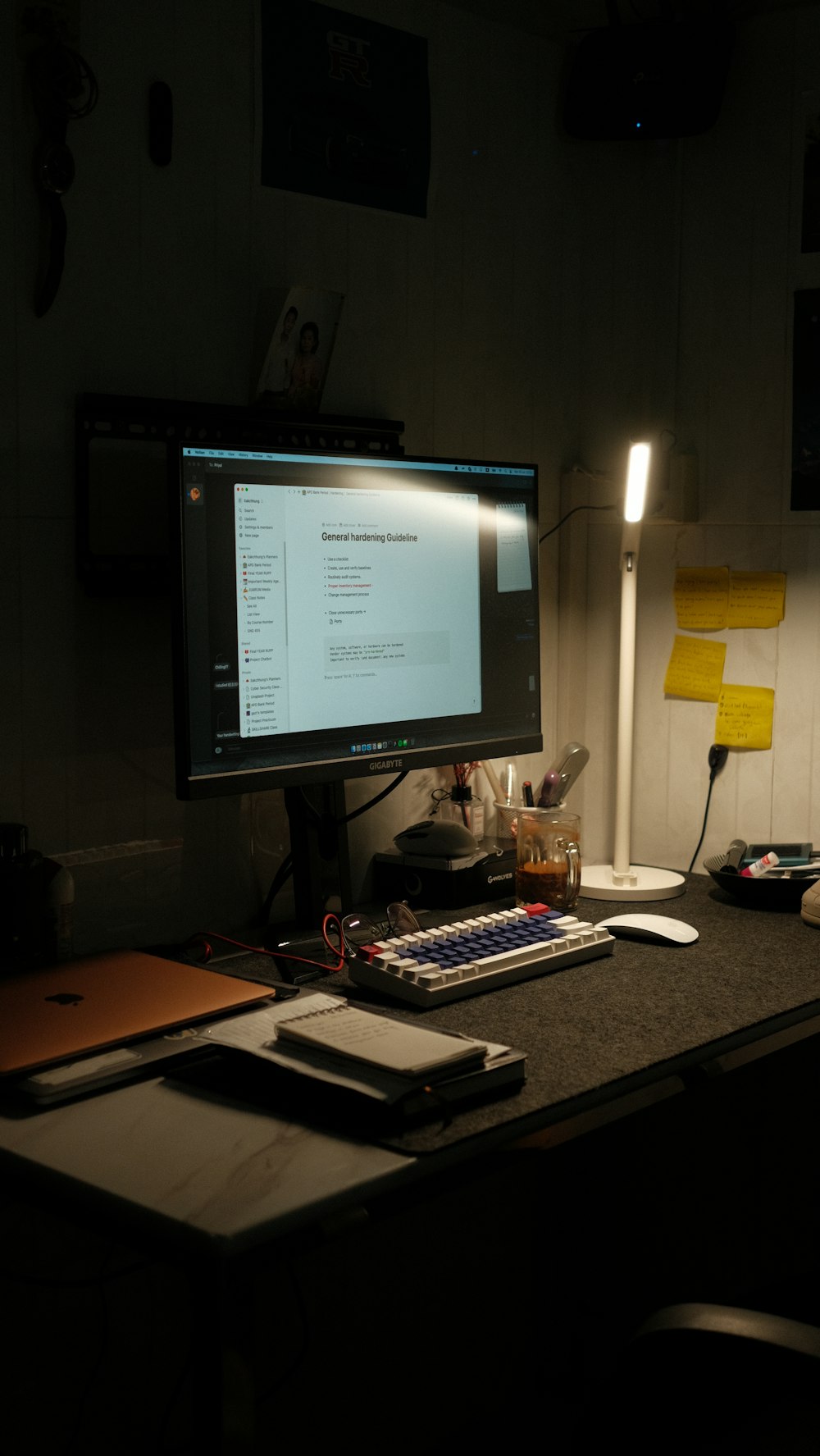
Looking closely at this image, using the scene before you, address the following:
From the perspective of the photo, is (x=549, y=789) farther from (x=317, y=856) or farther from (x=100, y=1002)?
(x=100, y=1002)

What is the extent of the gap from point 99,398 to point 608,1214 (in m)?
1.21

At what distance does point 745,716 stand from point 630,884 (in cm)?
36

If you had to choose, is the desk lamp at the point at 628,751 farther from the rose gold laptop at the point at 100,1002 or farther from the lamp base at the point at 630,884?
the rose gold laptop at the point at 100,1002

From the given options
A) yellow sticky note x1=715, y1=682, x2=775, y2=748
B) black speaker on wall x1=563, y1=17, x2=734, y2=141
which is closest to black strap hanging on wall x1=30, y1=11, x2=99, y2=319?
black speaker on wall x1=563, y1=17, x2=734, y2=141

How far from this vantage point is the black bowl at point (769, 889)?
1745mm

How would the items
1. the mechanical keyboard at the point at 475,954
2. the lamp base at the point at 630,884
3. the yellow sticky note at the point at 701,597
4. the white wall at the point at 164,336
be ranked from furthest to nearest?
the yellow sticky note at the point at 701,597, the lamp base at the point at 630,884, the white wall at the point at 164,336, the mechanical keyboard at the point at 475,954

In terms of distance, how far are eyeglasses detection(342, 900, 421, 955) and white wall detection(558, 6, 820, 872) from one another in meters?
0.68

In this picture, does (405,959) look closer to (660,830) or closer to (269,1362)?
(269,1362)

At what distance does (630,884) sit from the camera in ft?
6.12

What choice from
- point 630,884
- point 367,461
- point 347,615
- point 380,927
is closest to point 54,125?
point 367,461

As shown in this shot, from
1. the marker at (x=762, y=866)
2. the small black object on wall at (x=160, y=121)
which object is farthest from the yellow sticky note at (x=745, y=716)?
the small black object on wall at (x=160, y=121)

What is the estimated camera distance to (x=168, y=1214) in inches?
34.9

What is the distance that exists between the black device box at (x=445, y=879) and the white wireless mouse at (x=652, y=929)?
0.20m

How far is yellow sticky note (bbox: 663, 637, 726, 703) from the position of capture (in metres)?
2.07
